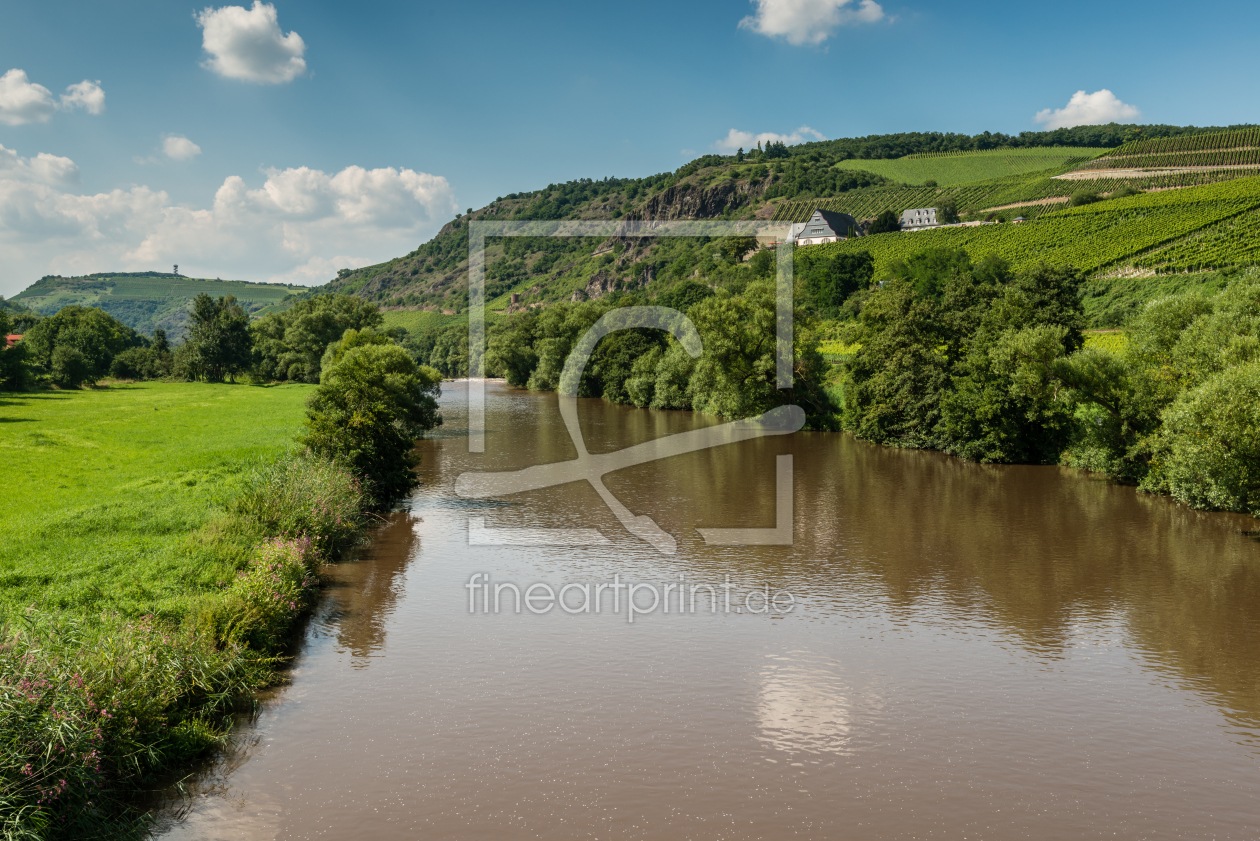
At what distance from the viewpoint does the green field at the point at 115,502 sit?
44.5 ft

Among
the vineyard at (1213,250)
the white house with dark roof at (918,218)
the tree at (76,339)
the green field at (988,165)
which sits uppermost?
the green field at (988,165)

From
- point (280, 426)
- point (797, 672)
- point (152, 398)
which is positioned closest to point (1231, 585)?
point (797, 672)

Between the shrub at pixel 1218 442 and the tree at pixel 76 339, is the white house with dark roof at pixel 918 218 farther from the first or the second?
the tree at pixel 76 339

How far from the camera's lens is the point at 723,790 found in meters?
10.7

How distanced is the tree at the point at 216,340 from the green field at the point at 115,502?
151 ft

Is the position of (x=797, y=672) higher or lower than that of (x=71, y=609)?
lower

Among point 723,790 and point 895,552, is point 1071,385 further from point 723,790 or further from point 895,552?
point 723,790

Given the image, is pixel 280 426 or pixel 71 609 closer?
pixel 71 609

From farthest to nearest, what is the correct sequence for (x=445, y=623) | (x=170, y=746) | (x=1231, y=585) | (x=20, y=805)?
1. (x=1231, y=585)
2. (x=445, y=623)
3. (x=170, y=746)
4. (x=20, y=805)

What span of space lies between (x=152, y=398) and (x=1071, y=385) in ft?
199

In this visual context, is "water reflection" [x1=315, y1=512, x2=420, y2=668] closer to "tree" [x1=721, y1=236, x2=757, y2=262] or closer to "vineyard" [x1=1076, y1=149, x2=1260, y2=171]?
"vineyard" [x1=1076, y1=149, x2=1260, y2=171]

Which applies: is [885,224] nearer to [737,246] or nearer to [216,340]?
[737,246]

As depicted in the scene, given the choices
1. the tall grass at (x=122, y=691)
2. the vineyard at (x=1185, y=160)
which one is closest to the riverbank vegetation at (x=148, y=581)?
→ the tall grass at (x=122, y=691)

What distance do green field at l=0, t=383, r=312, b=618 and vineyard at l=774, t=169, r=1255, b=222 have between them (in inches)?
3862
